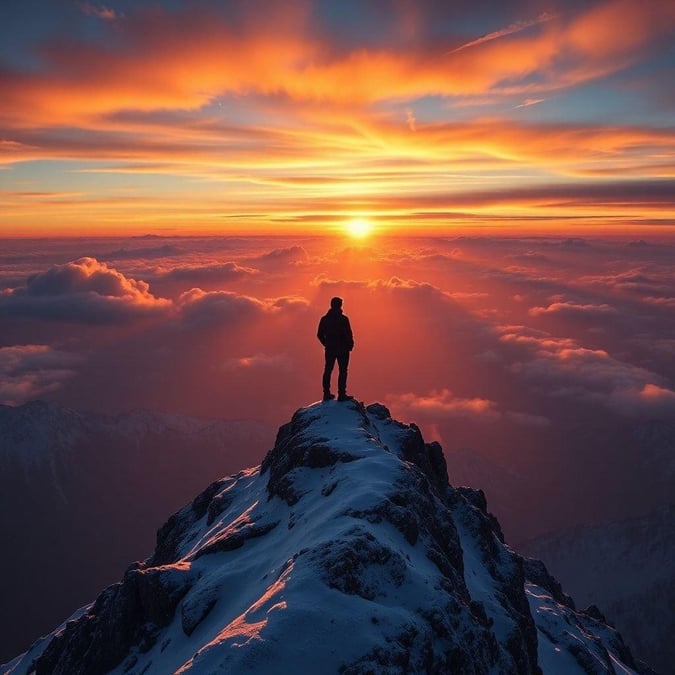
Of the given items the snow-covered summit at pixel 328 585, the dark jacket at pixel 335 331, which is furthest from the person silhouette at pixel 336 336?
the snow-covered summit at pixel 328 585

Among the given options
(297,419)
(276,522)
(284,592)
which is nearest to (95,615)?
(276,522)

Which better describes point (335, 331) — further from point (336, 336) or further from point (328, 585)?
point (328, 585)

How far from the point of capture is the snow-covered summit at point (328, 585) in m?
14.1

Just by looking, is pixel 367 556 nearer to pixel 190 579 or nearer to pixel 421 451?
pixel 190 579

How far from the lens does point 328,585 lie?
626 inches

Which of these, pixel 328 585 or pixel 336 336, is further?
pixel 336 336

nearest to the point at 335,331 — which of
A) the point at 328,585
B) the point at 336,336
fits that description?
the point at 336,336

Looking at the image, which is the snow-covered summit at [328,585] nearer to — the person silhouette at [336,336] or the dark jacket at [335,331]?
the person silhouette at [336,336]

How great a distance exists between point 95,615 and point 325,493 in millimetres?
17254

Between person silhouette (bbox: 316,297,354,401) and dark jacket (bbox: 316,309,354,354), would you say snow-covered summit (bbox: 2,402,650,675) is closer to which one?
person silhouette (bbox: 316,297,354,401)

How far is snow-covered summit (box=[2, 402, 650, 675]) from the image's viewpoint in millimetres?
14133

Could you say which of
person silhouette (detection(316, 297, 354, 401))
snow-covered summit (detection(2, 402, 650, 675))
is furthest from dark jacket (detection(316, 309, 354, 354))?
snow-covered summit (detection(2, 402, 650, 675))

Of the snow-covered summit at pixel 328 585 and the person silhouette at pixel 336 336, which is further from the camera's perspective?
the person silhouette at pixel 336 336

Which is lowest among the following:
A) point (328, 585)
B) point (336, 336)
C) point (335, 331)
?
point (328, 585)
